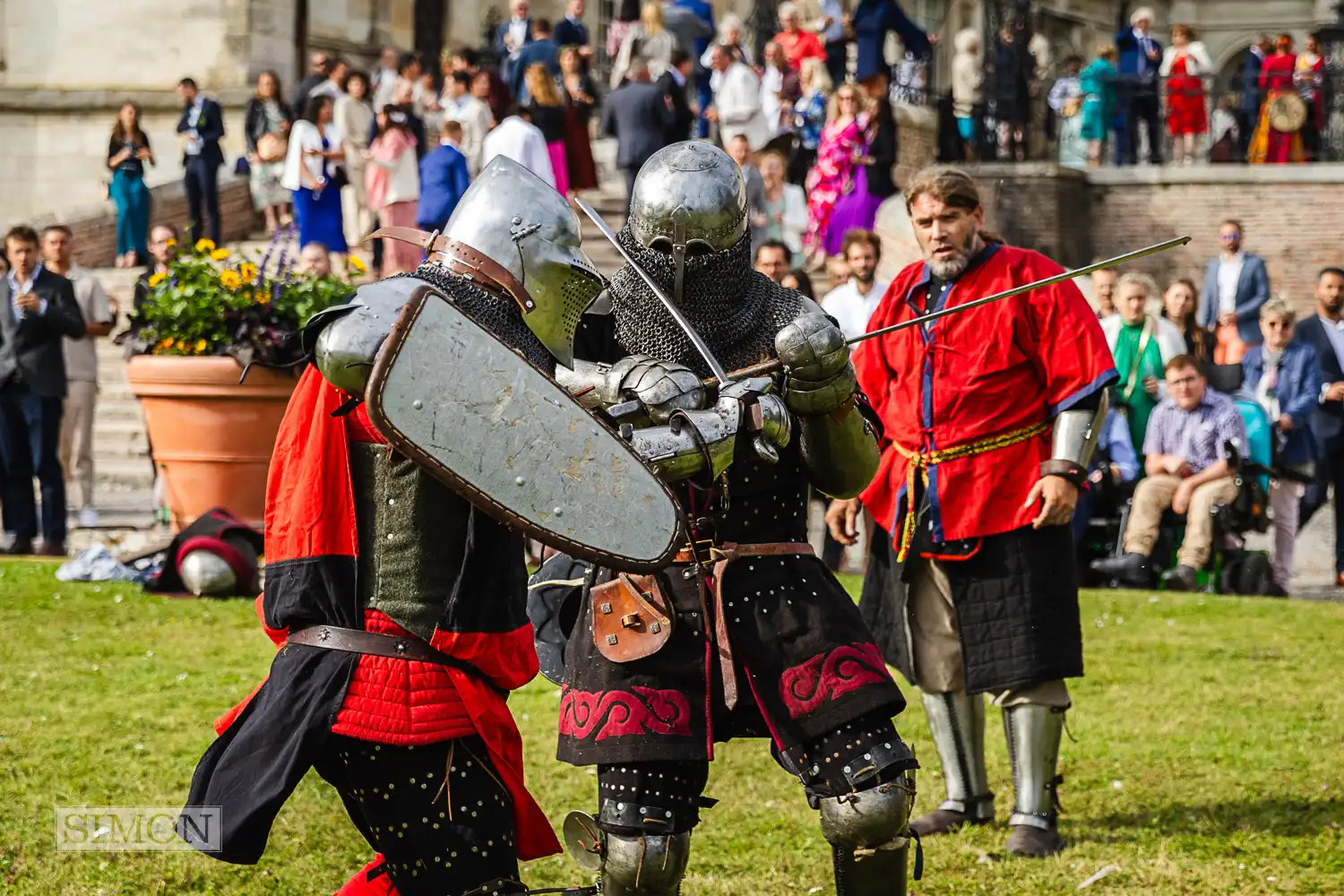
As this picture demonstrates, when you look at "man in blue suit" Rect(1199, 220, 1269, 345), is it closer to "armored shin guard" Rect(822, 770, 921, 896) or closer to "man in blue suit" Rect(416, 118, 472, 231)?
"man in blue suit" Rect(416, 118, 472, 231)

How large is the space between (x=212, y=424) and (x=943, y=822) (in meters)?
5.18

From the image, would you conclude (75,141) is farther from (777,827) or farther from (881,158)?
(777,827)

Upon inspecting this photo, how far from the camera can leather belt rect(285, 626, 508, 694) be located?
326 cm

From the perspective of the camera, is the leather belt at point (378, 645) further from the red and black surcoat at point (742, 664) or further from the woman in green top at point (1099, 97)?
the woman in green top at point (1099, 97)

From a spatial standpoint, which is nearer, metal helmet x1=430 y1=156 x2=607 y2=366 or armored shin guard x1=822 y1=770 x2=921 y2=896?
metal helmet x1=430 y1=156 x2=607 y2=366

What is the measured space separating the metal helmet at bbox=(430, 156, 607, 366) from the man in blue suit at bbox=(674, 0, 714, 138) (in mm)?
14478

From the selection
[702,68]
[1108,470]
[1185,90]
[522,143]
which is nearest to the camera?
[1108,470]

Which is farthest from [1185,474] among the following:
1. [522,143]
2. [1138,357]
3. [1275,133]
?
[1275,133]

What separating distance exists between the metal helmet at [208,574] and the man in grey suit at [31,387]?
212 centimetres

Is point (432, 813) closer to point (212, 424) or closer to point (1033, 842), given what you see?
point (1033, 842)

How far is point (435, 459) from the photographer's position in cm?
293

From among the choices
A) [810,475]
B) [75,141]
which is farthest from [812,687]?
[75,141]

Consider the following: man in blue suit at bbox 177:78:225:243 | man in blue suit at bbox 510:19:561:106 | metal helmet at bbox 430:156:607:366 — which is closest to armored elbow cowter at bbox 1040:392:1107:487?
metal helmet at bbox 430:156:607:366

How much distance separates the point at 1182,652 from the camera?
8570 mm
